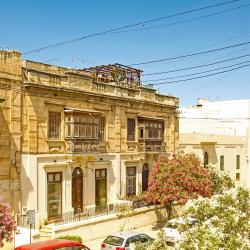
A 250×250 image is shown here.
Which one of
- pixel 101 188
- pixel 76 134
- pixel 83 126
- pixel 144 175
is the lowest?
pixel 101 188

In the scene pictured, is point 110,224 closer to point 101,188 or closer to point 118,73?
point 101,188

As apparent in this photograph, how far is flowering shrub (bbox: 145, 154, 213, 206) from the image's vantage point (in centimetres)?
2602

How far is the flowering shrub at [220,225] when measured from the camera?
937 centimetres

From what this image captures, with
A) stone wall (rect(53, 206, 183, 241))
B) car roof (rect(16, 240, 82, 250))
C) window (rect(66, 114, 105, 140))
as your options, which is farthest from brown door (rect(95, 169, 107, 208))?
car roof (rect(16, 240, 82, 250))

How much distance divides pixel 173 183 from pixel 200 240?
56.3 feet

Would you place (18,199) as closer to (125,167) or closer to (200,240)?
(125,167)

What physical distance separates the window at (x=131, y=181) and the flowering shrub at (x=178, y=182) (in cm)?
316

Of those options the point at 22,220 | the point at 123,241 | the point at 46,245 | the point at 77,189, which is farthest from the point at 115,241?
the point at 77,189

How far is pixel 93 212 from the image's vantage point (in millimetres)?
26625

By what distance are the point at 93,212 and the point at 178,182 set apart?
19.4ft

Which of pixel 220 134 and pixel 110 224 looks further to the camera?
pixel 220 134

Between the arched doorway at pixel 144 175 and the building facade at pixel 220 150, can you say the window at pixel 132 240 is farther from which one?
the building facade at pixel 220 150

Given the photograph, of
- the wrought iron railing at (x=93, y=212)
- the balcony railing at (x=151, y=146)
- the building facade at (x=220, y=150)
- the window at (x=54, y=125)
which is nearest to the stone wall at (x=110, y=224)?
the wrought iron railing at (x=93, y=212)

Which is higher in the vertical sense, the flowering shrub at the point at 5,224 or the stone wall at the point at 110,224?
the flowering shrub at the point at 5,224
